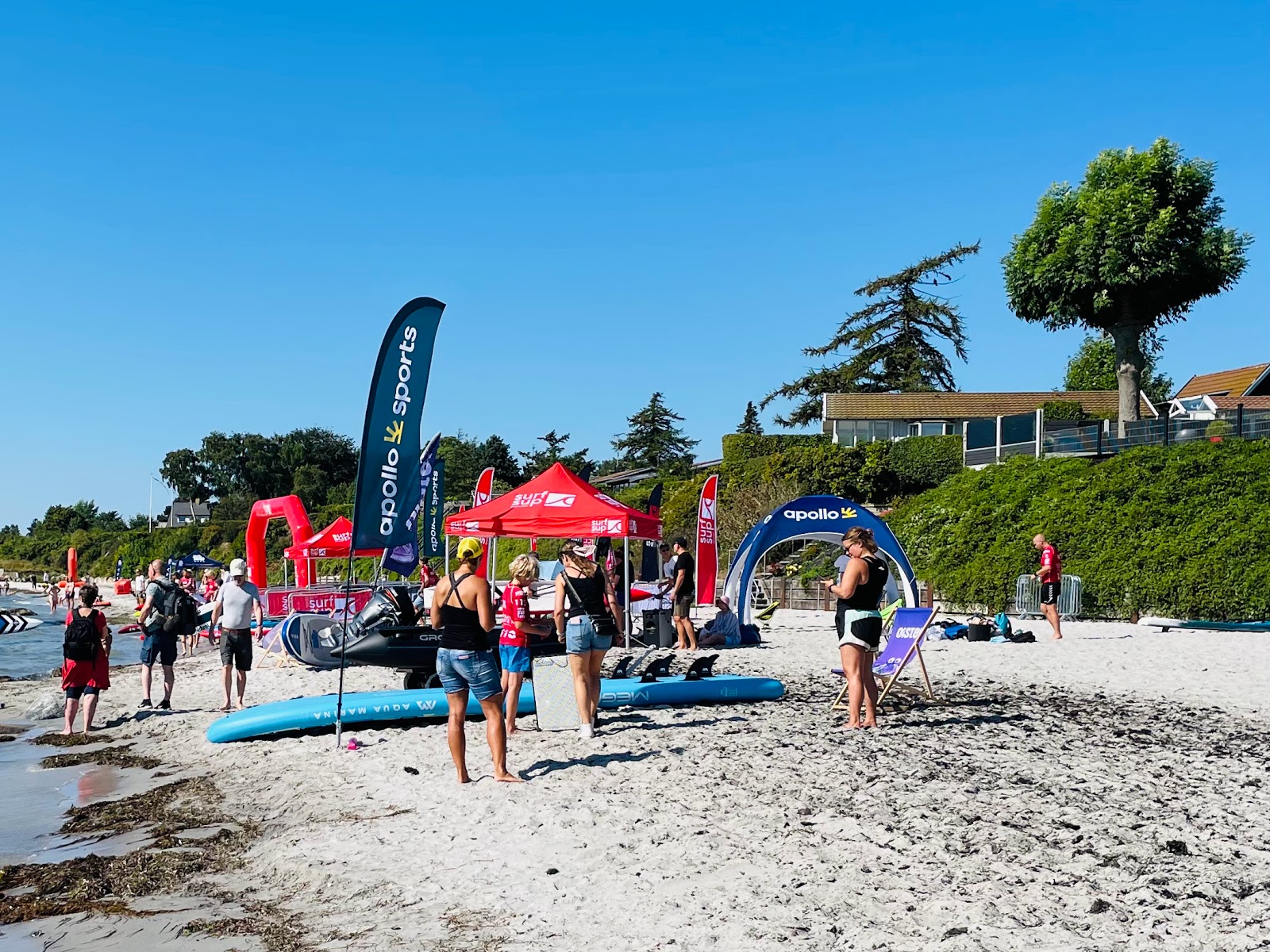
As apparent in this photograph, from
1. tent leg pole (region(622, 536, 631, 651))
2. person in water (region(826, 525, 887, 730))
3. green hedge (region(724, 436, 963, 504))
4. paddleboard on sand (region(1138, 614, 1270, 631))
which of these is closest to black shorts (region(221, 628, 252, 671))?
tent leg pole (region(622, 536, 631, 651))

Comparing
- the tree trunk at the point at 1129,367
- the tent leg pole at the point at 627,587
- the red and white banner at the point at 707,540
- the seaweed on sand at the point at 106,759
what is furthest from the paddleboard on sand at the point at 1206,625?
the tree trunk at the point at 1129,367

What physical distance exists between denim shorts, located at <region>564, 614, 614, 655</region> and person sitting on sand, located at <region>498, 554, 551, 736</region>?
0.62 feet

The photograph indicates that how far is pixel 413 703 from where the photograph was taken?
1030 centimetres

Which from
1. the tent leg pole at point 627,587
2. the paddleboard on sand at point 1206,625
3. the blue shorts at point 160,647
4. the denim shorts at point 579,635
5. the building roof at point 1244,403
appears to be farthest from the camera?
the building roof at point 1244,403

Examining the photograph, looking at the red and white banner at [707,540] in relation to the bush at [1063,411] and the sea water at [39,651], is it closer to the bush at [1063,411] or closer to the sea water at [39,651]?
the sea water at [39,651]

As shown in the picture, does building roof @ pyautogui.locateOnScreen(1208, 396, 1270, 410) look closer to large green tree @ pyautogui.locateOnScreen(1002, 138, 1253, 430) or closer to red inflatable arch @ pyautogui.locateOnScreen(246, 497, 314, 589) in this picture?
large green tree @ pyautogui.locateOnScreen(1002, 138, 1253, 430)

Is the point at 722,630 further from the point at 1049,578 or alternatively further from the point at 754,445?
the point at 754,445

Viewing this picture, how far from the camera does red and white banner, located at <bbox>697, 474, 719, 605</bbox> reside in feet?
69.6

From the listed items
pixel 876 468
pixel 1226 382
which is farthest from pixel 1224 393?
pixel 876 468

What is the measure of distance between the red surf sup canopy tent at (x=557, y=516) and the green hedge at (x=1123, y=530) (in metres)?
11.5

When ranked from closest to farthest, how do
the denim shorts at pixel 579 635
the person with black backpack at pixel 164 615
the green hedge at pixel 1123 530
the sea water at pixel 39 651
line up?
the denim shorts at pixel 579 635 < the person with black backpack at pixel 164 615 < the green hedge at pixel 1123 530 < the sea water at pixel 39 651

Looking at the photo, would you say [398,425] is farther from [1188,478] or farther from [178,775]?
[1188,478]

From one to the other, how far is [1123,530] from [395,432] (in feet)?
63.5

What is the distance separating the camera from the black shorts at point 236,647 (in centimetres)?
1225
